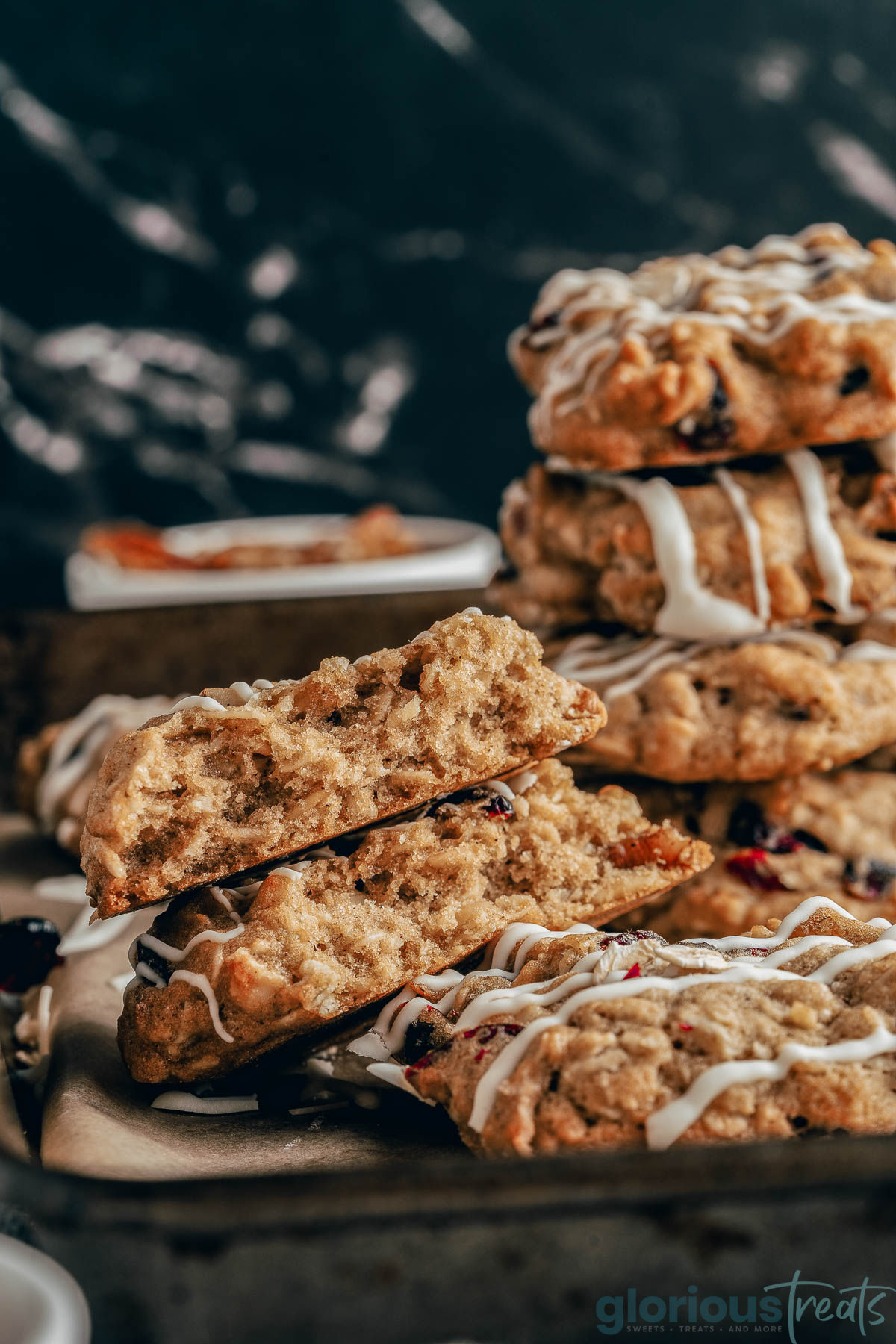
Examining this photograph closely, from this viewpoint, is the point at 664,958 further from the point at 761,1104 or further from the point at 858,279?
the point at 858,279

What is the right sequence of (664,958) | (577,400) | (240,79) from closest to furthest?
1. (664,958)
2. (577,400)
3. (240,79)

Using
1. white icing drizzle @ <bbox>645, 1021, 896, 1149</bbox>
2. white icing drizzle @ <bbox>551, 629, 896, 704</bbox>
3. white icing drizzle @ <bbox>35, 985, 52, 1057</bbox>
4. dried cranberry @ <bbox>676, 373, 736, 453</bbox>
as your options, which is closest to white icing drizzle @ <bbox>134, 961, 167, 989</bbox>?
white icing drizzle @ <bbox>35, 985, 52, 1057</bbox>

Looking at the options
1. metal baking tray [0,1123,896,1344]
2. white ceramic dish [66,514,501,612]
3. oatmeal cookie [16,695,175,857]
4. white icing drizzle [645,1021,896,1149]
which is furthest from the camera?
white ceramic dish [66,514,501,612]

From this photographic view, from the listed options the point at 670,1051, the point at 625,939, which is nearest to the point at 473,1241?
the point at 670,1051

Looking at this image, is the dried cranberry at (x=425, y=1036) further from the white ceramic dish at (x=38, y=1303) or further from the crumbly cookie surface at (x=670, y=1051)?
the white ceramic dish at (x=38, y=1303)

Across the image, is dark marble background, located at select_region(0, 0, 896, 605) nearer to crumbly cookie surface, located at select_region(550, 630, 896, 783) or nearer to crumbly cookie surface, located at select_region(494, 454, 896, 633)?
crumbly cookie surface, located at select_region(494, 454, 896, 633)

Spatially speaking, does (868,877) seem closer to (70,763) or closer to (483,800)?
(483,800)

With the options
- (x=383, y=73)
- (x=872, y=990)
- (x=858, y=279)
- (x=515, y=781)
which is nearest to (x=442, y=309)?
(x=383, y=73)
